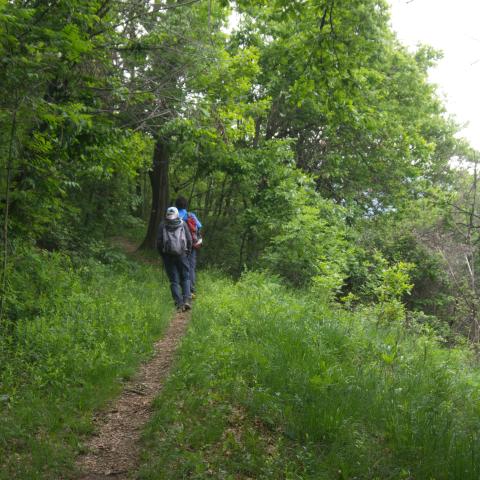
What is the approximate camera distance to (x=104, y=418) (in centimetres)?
430

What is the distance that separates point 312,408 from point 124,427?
176cm

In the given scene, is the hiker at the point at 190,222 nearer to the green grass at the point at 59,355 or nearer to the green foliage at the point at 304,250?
the green grass at the point at 59,355

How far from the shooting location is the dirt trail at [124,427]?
3.53 metres

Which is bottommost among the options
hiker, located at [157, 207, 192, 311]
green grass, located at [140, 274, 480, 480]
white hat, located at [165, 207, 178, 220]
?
green grass, located at [140, 274, 480, 480]

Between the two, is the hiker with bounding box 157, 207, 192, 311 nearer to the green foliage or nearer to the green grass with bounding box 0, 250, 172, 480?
the green grass with bounding box 0, 250, 172, 480

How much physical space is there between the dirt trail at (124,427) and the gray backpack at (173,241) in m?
2.71

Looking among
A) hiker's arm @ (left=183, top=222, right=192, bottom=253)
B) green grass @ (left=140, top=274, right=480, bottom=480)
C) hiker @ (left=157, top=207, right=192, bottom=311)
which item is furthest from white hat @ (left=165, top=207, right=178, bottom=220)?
green grass @ (left=140, top=274, right=480, bottom=480)

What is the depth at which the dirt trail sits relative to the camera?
11.6 ft

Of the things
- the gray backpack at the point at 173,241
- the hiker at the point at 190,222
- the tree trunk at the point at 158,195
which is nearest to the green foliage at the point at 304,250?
the hiker at the point at 190,222

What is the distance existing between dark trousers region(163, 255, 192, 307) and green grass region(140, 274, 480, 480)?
2.70 metres

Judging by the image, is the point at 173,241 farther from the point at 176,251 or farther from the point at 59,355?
the point at 59,355

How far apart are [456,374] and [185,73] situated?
7.41 m

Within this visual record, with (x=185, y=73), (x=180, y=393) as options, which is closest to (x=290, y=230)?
(x=185, y=73)

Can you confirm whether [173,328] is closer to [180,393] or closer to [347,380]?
[180,393]
